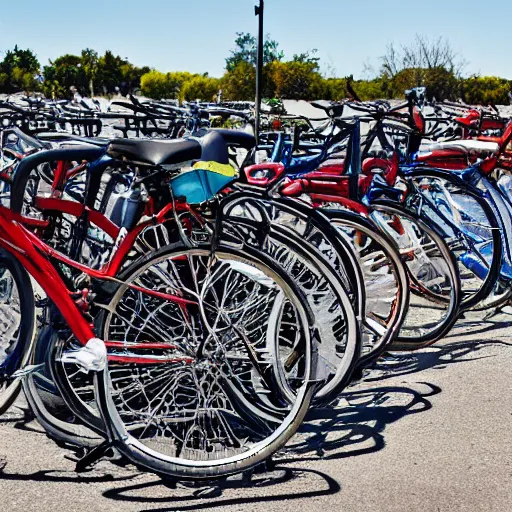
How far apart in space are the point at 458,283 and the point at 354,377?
3.49 ft

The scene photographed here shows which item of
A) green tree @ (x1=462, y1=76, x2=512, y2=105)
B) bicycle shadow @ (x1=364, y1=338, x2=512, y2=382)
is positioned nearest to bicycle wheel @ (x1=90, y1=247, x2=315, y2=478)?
bicycle shadow @ (x1=364, y1=338, x2=512, y2=382)

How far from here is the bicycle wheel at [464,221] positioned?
5.22 meters

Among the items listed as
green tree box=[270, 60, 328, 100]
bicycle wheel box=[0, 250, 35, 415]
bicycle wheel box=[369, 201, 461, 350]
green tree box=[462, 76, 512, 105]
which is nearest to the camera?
bicycle wheel box=[0, 250, 35, 415]

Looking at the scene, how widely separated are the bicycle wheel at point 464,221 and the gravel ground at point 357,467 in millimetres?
1190

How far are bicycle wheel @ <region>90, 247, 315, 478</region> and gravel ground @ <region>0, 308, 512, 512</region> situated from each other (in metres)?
0.13

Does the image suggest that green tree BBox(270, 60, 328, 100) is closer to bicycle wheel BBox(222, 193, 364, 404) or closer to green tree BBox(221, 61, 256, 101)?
green tree BBox(221, 61, 256, 101)

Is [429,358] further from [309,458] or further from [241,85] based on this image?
[241,85]

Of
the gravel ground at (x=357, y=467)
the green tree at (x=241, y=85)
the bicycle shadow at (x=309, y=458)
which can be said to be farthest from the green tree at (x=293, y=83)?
the gravel ground at (x=357, y=467)

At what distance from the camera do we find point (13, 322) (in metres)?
3.31

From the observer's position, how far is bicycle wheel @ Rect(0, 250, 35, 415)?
316 centimetres

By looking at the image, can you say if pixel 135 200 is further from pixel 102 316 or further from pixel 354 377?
pixel 354 377

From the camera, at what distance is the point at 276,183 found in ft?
12.0

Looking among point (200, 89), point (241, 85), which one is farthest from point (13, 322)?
point (241, 85)

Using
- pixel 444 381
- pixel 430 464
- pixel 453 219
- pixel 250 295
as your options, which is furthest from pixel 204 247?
pixel 453 219
